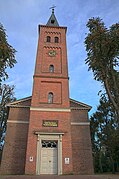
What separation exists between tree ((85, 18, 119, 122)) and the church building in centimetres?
619

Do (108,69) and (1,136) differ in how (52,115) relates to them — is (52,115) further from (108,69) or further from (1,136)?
(1,136)

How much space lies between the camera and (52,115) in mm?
20172

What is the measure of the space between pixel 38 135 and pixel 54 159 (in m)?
2.79

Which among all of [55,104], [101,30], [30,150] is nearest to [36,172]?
[30,150]

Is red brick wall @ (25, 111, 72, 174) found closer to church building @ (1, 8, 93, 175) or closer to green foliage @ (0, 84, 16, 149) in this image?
church building @ (1, 8, 93, 175)

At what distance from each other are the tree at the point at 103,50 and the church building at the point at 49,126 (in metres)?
6.19

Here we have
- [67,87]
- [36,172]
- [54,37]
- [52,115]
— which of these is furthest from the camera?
[54,37]

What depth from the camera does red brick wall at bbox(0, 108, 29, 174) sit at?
2042 centimetres

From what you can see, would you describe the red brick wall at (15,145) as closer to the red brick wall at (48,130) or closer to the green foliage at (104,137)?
the red brick wall at (48,130)

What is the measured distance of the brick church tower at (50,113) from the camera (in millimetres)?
18297

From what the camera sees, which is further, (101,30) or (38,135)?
(38,135)

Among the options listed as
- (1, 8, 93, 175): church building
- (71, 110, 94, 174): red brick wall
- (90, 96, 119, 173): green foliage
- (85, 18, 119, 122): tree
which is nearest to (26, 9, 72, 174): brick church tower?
(1, 8, 93, 175): church building

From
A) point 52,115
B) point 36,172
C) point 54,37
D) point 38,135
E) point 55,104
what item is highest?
point 54,37

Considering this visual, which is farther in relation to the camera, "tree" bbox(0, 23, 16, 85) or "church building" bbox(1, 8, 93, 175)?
"church building" bbox(1, 8, 93, 175)
